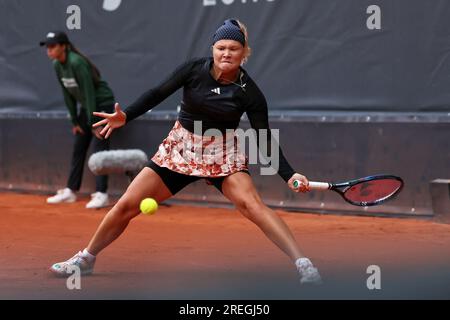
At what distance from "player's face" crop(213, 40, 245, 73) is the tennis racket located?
2.93 ft

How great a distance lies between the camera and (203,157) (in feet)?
18.4

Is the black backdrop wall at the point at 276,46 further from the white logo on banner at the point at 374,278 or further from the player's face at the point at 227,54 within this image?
the player's face at the point at 227,54

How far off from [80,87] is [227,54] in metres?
4.43

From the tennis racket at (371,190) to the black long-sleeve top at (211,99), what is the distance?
1.20ft

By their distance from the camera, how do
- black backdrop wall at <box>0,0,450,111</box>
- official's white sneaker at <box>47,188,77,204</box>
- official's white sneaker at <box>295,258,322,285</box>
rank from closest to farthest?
official's white sneaker at <box>295,258,322,285</box> < black backdrop wall at <box>0,0,450,111</box> < official's white sneaker at <box>47,188,77,204</box>

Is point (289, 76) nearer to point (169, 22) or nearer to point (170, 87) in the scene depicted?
point (169, 22)

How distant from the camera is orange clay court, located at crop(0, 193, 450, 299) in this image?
17.9ft

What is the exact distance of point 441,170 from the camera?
8.29 metres

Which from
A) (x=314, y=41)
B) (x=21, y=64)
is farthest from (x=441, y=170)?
(x=21, y=64)

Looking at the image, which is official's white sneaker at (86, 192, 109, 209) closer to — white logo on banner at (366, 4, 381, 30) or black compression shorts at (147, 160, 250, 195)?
white logo on banner at (366, 4, 381, 30)

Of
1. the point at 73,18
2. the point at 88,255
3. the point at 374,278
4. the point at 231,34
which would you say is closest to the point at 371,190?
the point at 374,278

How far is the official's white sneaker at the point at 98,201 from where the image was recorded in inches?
377

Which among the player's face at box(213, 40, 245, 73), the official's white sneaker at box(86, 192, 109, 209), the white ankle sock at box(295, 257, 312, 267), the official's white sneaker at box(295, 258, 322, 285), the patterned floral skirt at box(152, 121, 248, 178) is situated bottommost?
the official's white sneaker at box(295, 258, 322, 285)

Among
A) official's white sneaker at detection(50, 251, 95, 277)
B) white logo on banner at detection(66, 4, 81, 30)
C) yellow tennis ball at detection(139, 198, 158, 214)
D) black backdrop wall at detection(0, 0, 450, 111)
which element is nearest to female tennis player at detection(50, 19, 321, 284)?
yellow tennis ball at detection(139, 198, 158, 214)
